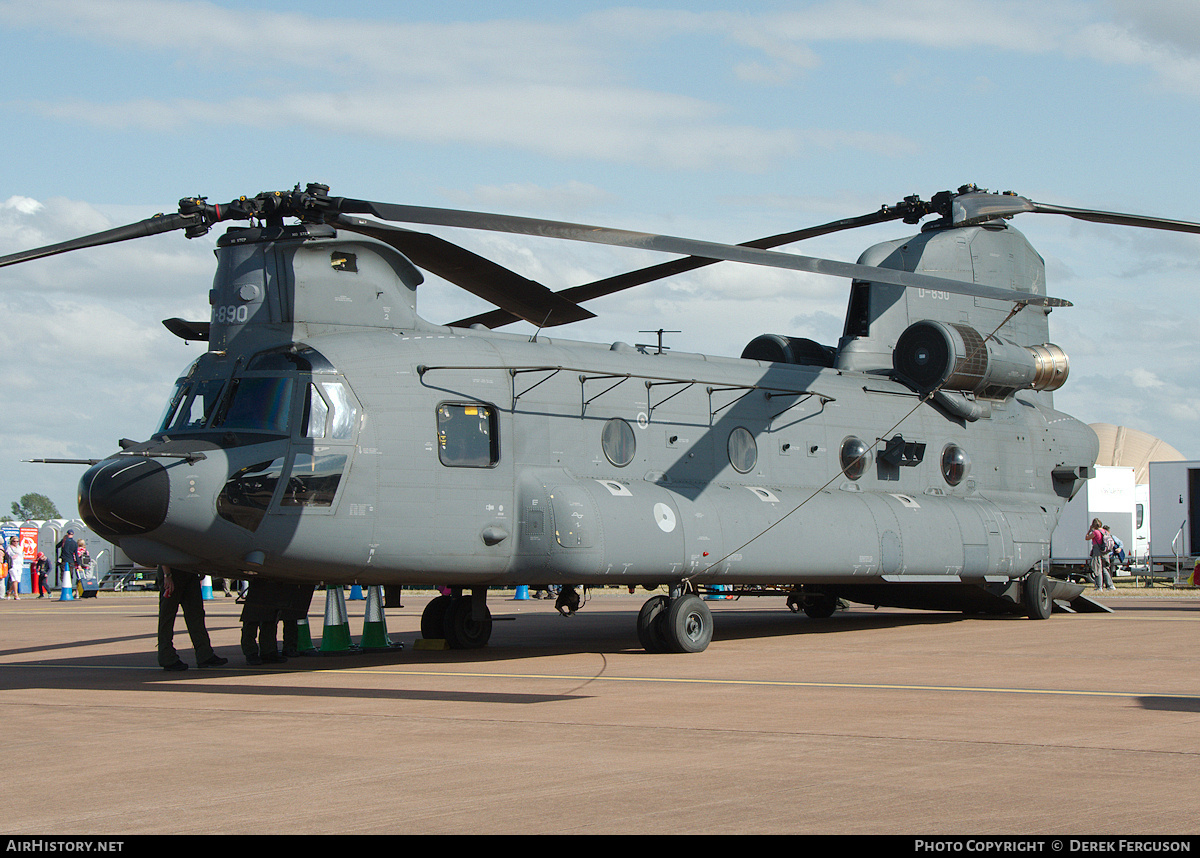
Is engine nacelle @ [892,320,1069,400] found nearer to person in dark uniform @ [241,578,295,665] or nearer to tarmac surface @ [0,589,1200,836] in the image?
tarmac surface @ [0,589,1200,836]

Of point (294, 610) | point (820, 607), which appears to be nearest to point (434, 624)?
point (294, 610)

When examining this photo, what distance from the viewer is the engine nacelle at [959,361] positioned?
18.9m

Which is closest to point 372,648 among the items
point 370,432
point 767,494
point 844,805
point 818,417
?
point 370,432

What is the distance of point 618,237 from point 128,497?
5314 mm

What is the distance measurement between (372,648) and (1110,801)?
11266 mm

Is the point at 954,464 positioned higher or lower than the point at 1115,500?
higher

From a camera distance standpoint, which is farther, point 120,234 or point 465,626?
point 465,626

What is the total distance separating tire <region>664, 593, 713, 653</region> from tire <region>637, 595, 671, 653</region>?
90 millimetres

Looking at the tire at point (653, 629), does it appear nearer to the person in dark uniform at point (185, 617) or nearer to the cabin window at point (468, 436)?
the cabin window at point (468, 436)

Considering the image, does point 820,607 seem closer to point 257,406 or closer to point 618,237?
point 618,237

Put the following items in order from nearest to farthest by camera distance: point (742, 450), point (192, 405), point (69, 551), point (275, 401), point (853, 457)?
point (275, 401)
point (192, 405)
point (742, 450)
point (853, 457)
point (69, 551)

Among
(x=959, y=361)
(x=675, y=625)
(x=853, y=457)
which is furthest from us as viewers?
(x=959, y=361)

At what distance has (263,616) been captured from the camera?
14070 mm

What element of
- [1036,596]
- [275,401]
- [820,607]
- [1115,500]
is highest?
[275,401]
